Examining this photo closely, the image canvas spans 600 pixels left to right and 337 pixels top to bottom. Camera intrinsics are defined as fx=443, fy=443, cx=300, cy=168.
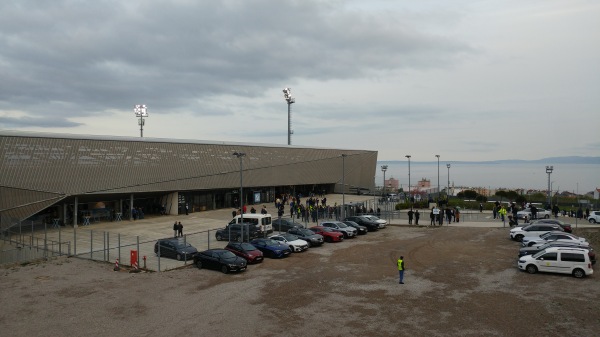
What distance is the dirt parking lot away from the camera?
14352 millimetres

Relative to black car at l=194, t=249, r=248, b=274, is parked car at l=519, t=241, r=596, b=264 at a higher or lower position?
higher

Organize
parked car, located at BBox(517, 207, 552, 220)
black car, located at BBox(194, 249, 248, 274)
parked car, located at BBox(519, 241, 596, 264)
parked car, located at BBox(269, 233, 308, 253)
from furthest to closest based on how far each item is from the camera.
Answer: parked car, located at BBox(517, 207, 552, 220), parked car, located at BBox(269, 233, 308, 253), parked car, located at BBox(519, 241, 596, 264), black car, located at BBox(194, 249, 248, 274)

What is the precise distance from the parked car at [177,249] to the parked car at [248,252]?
86.5 inches

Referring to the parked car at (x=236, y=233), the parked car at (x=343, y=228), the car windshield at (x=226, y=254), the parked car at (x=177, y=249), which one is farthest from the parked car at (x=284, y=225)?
the car windshield at (x=226, y=254)

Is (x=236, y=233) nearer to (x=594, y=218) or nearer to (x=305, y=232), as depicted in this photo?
(x=305, y=232)

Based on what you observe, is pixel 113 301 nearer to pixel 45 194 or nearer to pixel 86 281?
pixel 86 281

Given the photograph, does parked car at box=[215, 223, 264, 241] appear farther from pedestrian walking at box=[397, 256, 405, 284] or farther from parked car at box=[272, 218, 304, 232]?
pedestrian walking at box=[397, 256, 405, 284]

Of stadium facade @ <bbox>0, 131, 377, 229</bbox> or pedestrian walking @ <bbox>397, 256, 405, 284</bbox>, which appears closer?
pedestrian walking @ <bbox>397, 256, 405, 284</bbox>

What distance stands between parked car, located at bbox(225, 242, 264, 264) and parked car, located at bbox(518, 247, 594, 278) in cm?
1347

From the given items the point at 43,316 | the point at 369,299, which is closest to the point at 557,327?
the point at 369,299

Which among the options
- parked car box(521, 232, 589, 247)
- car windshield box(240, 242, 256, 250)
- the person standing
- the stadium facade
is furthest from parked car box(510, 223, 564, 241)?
car windshield box(240, 242, 256, 250)

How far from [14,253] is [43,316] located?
15270 millimetres

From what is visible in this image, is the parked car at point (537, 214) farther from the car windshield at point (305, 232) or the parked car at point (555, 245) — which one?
the car windshield at point (305, 232)

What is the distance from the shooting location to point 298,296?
17828 mm
